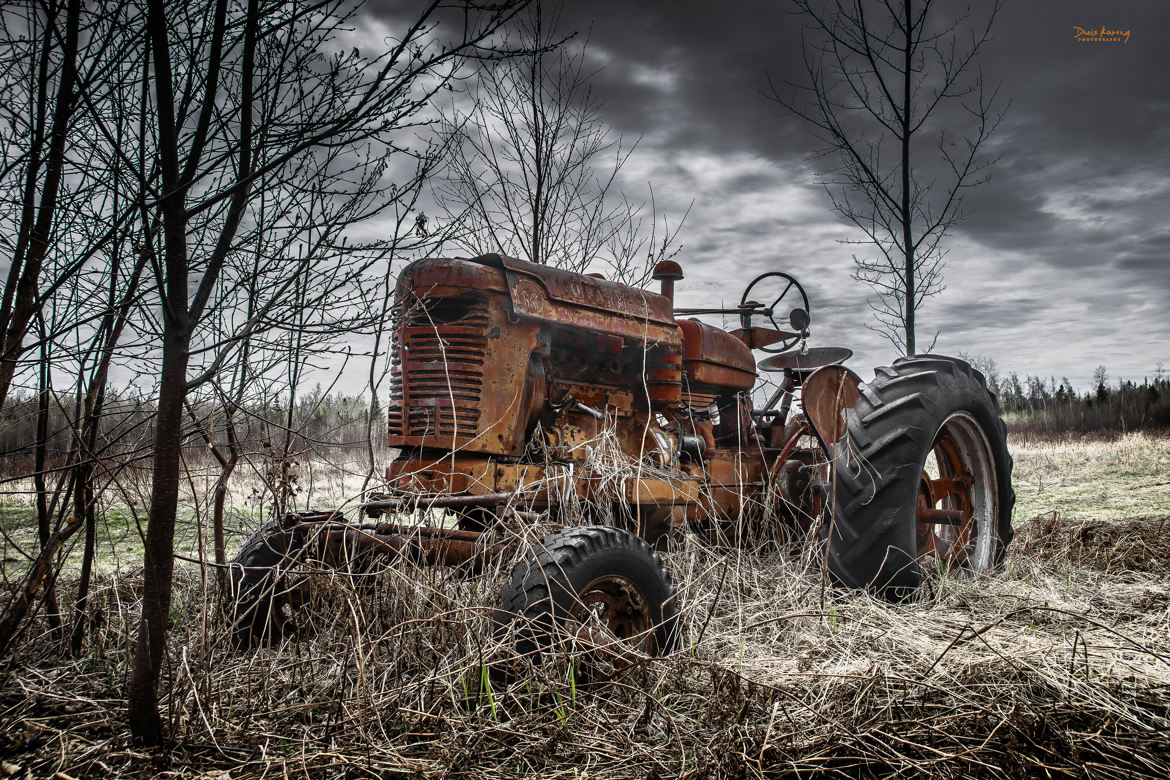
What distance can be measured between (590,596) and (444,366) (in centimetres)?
113

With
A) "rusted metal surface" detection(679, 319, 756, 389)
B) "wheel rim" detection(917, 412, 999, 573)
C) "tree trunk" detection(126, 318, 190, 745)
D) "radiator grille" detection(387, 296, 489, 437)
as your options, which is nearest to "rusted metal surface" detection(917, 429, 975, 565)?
"wheel rim" detection(917, 412, 999, 573)

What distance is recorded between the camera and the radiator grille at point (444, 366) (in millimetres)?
2943

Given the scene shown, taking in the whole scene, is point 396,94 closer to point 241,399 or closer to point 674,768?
point 241,399

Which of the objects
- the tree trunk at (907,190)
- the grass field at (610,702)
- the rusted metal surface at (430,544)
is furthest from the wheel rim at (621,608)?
the tree trunk at (907,190)

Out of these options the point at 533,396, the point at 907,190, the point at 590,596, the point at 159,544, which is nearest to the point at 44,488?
the point at 159,544

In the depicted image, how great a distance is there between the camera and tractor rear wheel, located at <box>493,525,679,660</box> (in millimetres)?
2066

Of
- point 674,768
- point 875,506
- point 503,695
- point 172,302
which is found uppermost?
point 172,302

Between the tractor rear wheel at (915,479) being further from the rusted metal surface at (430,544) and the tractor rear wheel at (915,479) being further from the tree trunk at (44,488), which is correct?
the tree trunk at (44,488)

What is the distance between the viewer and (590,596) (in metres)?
2.27

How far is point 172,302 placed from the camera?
1.75m

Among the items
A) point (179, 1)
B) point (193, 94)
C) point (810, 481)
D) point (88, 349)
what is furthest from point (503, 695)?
point (810, 481)

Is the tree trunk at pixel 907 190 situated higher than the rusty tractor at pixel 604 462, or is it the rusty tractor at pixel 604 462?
the tree trunk at pixel 907 190

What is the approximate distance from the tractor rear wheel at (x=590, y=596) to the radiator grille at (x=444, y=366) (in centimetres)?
85

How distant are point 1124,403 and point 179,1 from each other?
35366mm
